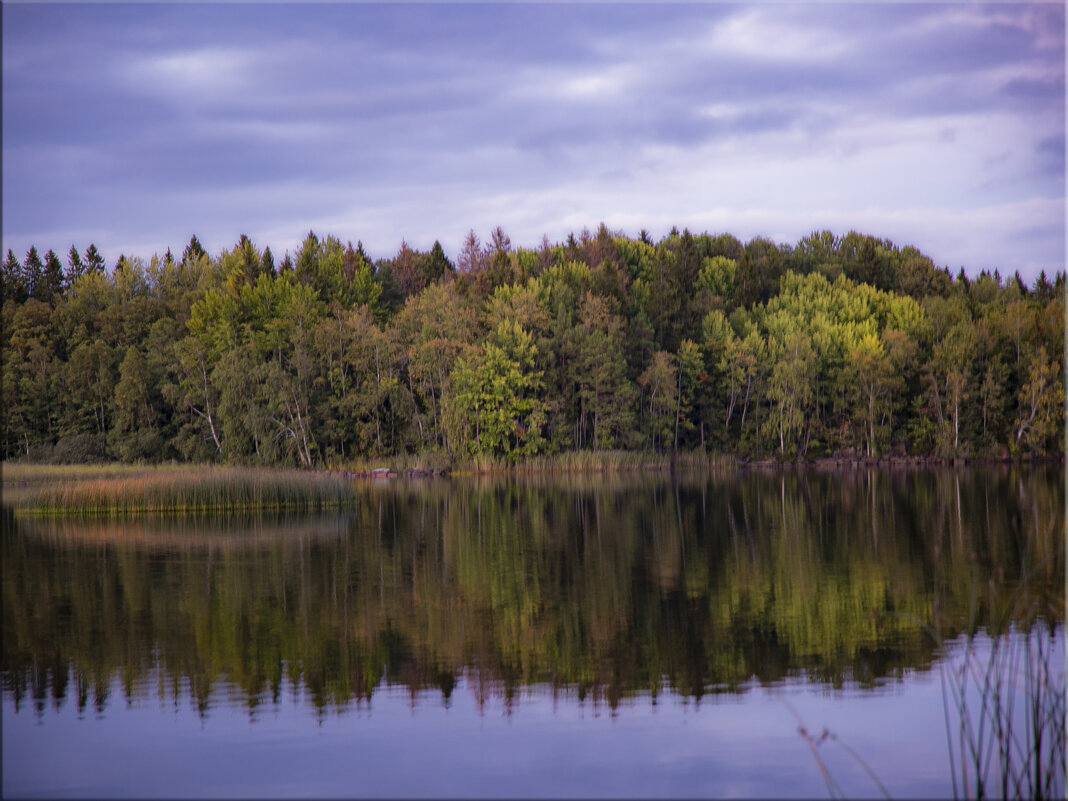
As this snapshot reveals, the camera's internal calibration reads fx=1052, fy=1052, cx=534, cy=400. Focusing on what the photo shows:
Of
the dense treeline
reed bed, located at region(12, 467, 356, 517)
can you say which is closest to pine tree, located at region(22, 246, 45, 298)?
the dense treeline

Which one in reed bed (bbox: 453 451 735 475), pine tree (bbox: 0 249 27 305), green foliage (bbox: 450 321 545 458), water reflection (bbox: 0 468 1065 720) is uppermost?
pine tree (bbox: 0 249 27 305)

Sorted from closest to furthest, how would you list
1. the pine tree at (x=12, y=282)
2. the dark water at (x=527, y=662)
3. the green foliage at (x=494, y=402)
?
the dark water at (x=527, y=662)
the green foliage at (x=494, y=402)
the pine tree at (x=12, y=282)

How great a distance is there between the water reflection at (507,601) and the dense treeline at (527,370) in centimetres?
3644

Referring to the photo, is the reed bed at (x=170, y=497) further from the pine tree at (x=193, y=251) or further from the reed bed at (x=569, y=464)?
the pine tree at (x=193, y=251)

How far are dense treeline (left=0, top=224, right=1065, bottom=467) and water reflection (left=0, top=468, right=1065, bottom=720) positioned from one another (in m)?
36.4

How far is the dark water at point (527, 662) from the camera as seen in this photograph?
9.44 meters

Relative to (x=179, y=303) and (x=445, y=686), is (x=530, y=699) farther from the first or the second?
(x=179, y=303)

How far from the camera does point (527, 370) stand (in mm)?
69938

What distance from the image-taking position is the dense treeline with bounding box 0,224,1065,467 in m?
67.8

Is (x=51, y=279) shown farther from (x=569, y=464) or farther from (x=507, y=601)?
(x=507, y=601)

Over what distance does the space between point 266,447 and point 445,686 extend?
56.2 m

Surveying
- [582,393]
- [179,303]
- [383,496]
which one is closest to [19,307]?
[179,303]

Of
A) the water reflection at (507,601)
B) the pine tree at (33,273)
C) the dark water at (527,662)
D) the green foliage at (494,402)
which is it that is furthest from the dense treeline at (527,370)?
the dark water at (527,662)

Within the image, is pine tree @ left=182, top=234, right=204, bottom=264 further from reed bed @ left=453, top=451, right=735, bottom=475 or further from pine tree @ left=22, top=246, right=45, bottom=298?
reed bed @ left=453, top=451, right=735, bottom=475
